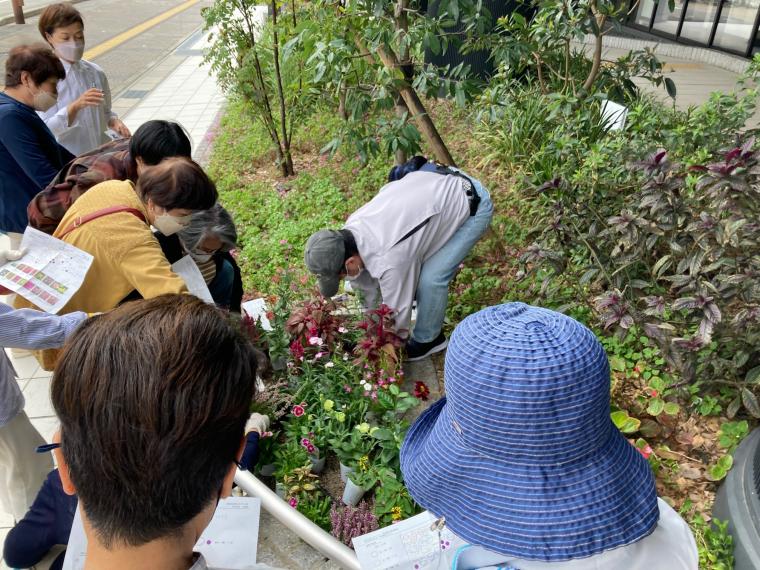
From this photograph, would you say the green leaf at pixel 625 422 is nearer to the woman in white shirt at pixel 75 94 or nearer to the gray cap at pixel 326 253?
the gray cap at pixel 326 253

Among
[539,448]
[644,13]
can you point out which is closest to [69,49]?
[539,448]

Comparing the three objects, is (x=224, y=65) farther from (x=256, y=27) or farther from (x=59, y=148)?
(x=59, y=148)

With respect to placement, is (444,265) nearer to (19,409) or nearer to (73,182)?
(73,182)

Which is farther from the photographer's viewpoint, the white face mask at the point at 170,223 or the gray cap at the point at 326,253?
the gray cap at the point at 326,253

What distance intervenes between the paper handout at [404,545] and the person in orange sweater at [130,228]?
1099 millimetres

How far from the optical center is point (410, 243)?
8.63ft

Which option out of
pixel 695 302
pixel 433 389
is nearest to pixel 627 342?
pixel 695 302

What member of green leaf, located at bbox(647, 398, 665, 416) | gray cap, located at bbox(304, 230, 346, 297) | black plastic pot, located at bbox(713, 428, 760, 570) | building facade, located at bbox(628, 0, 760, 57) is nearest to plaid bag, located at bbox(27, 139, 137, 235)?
gray cap, located at bbox(304, 230, 346, 297)

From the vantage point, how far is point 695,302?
2119mm

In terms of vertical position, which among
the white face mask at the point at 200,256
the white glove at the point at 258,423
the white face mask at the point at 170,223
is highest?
the white face mask at the point at 170,223

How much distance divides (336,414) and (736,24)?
9682 mm

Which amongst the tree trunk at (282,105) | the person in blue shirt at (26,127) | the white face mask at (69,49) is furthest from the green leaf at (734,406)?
the tree trunk at (282,105)

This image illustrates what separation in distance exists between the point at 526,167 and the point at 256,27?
3220 mm

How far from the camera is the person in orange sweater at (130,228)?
198cm
